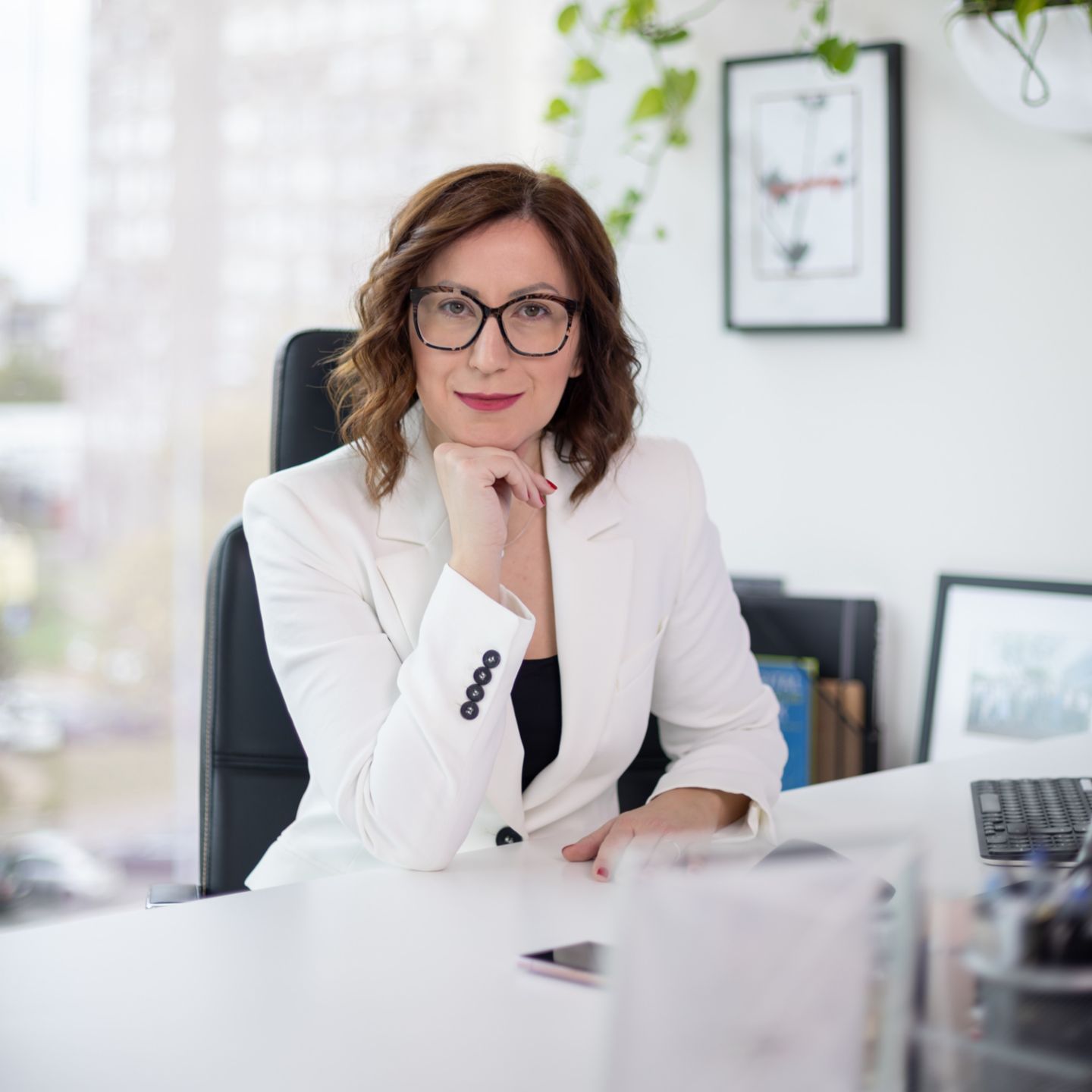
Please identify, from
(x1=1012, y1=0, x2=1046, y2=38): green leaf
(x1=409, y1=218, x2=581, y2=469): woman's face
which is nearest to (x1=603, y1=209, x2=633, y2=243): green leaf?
(x1=1012, y1=0, x2=1046, y2=38): green leaf

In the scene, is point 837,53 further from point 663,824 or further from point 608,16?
point 663,824

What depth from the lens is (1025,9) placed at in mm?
2150

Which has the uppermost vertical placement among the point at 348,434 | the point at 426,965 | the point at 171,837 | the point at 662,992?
the point at 348,434

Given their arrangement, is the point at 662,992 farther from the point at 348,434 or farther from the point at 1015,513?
the point at 1015,513

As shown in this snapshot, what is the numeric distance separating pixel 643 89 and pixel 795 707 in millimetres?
1260

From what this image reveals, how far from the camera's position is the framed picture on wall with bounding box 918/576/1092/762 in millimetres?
2297

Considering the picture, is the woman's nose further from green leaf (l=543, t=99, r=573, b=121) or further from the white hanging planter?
green leaf (l=543, t=99, r=573, b=121)

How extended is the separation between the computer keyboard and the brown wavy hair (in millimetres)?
588

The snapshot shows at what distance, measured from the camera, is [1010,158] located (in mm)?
2367

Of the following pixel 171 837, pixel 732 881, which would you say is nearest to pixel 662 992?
pixel 732 881

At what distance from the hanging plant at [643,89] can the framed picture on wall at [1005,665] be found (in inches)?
36.9

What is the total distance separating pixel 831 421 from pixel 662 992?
7.01ft

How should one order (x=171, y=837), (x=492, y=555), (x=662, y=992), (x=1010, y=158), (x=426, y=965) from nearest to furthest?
(x=662, y=992) < (x=426, y=965) < (x=492, y=555) < (x=1010, y=158) < (x=171, y=837)

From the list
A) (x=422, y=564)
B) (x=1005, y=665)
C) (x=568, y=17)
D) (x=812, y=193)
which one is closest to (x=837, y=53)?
(x=812, y=193)
